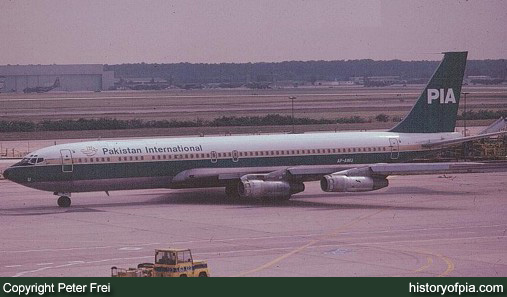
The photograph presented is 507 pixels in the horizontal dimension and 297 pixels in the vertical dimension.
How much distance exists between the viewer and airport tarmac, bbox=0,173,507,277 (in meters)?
37.9

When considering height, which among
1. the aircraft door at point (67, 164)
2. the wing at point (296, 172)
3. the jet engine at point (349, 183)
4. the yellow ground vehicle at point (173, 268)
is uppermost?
the aircraft door at point (67, 164)

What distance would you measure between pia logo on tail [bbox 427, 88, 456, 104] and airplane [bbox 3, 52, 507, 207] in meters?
0.99

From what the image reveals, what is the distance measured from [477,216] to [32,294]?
1200 inches

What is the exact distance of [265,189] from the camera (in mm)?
57938

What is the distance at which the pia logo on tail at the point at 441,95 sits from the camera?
67.1 meters

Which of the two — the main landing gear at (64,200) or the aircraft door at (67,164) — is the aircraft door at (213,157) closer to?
the aircraft door at (67,164)

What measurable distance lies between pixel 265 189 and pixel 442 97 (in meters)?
16.2

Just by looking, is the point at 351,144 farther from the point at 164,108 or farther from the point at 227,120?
the point at 164,108

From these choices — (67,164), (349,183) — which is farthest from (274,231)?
(67,164)

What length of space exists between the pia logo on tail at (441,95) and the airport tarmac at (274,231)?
5725 millimetres

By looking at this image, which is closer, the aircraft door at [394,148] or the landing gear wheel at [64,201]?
the landing gear wheel at [64,201]

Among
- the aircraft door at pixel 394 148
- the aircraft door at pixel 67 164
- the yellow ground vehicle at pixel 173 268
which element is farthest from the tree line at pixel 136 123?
the yellow ground vehicle at pixel 173 268

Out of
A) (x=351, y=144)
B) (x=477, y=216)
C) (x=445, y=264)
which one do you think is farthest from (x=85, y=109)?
(x=445, y=264)

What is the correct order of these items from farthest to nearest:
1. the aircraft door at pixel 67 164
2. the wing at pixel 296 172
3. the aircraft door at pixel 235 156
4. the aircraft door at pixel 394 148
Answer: the aircraft door at pixel 394 148, the aircraft door at pixel 235 156, the wing at pixel 296 172, the aircraft door at pixel 67 164
